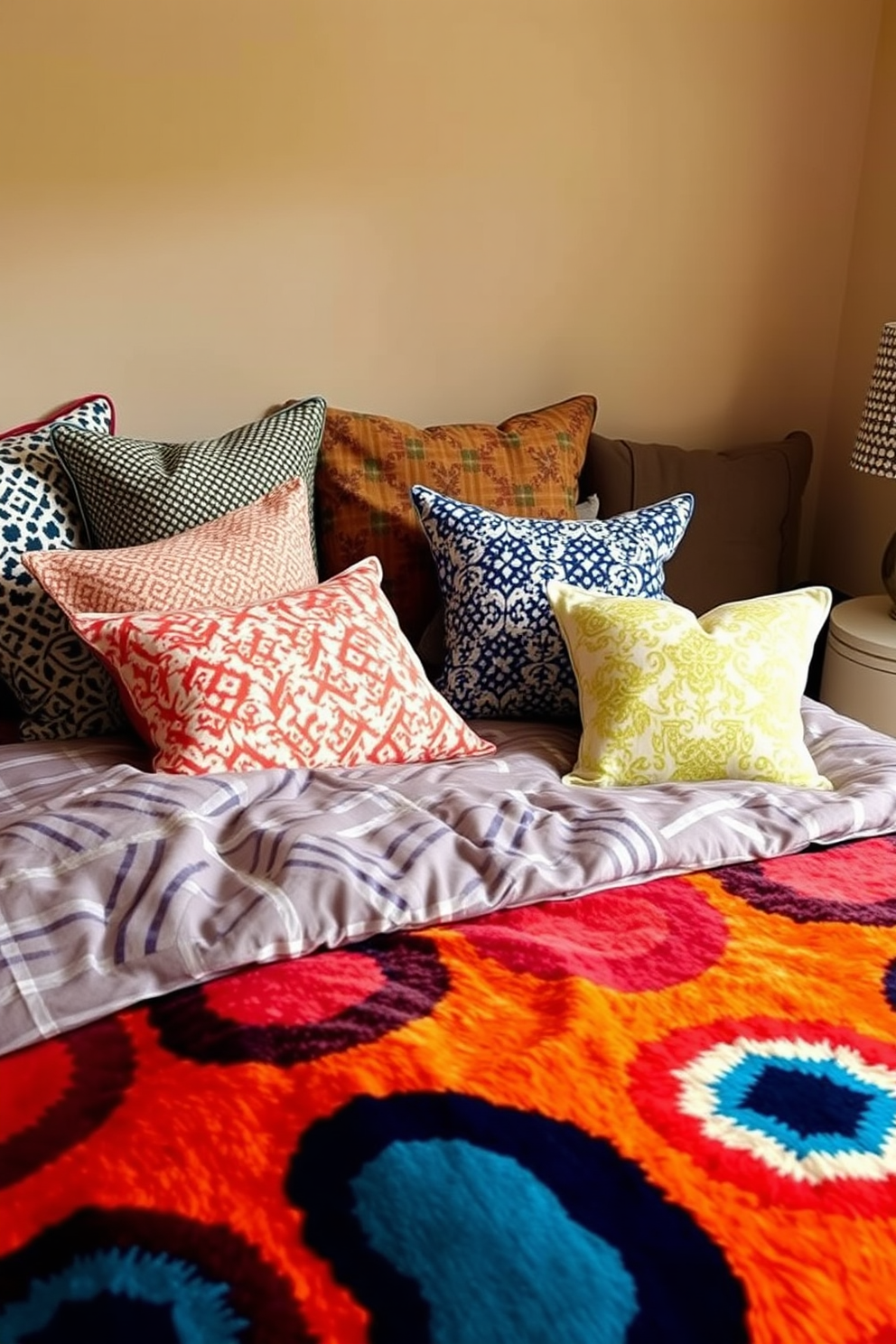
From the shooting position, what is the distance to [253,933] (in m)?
1.08

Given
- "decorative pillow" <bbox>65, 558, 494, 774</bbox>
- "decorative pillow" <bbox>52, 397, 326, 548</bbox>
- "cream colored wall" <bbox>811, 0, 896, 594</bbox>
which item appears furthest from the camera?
"cream colored wall" <bbox>811, 0, 896, 594</bbox>

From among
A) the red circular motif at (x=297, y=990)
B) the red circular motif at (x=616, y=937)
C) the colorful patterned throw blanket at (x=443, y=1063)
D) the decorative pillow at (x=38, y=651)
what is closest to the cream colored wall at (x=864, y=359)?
the colorful patterned throw blanket at (x=443, y=1063)

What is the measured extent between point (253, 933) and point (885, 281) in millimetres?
1993

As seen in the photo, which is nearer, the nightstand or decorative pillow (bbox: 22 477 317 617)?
decorative pillow (bbox: 22 477 317 617)

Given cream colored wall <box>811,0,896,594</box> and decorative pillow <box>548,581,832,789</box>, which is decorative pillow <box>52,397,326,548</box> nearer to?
decorative pillow <box>548,581,832,789</box>

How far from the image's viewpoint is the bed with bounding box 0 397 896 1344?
75 cm

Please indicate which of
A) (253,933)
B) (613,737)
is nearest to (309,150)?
(613,737)

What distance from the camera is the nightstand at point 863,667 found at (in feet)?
6.79

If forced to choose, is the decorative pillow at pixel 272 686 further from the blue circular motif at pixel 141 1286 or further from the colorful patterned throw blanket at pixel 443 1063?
the blue circular motif at pixel 141 1286

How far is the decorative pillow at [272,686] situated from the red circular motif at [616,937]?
0.41 m

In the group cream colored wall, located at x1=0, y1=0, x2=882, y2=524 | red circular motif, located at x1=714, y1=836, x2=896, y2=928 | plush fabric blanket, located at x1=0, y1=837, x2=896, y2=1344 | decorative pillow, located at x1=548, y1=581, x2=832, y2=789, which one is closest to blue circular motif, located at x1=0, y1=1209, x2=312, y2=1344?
plush fabric blanket, located at x1=0, y1=837, x2=896, y2=1344

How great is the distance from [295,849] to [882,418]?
4.64 feet

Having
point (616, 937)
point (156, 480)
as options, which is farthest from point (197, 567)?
point (616, 937)

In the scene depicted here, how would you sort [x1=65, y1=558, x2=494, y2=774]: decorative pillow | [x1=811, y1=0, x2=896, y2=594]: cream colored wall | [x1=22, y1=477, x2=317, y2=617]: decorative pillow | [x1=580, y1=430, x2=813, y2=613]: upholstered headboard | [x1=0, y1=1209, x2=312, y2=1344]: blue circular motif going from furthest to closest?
[x1=811, y1=0, x2=896, y2=594]: cream colored wall → [x1=580, y1=430, x2=813, y2=613]: upholstered headboard → [x1=22, y1=477, x2=317, y2=617]: decorative pillow → [x1=65, y1=558, x2=494, y2=774]: decorative pillow → [x1=0, y1=1209, x2=312, y2=1344]: blue circular motif
